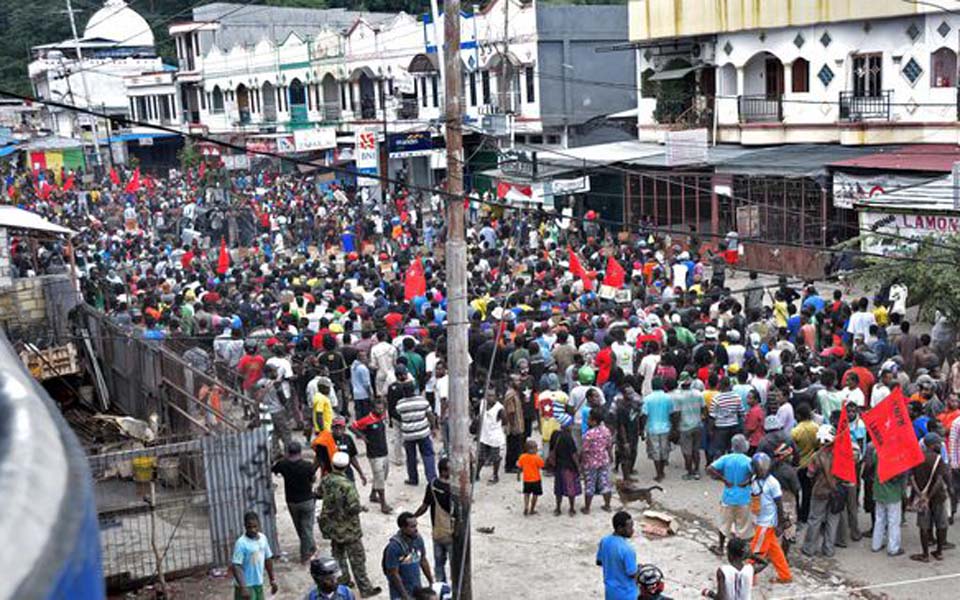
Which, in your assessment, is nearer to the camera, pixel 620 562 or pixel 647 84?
pixel 620 562

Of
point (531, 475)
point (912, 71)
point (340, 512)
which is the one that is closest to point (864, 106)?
point (912, 71)

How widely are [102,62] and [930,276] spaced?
57.5 m

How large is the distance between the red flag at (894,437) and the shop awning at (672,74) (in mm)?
21399

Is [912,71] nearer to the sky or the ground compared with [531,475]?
nearer to the sky

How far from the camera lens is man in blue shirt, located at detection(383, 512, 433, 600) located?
28.9 ft

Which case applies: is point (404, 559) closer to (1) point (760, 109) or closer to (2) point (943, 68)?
(2) point (943, 68)

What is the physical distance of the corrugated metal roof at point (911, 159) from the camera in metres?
21.7

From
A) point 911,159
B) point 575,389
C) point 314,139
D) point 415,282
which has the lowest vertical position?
point 575,389

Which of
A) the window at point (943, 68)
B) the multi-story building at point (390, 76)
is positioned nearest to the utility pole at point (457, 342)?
the multi-story building at point (390, 76)

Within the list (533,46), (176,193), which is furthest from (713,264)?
(176,193)

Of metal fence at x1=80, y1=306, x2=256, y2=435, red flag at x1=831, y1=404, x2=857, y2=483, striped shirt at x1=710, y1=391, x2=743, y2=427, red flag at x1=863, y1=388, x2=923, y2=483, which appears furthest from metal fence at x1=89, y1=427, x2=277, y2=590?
red flag at x1=863, y1=388, x2=923, y2=483

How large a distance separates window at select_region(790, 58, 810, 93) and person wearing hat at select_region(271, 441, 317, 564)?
789 inches

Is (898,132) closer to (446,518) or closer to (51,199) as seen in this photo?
(446,518)

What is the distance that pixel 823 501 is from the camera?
1043 centimetres
